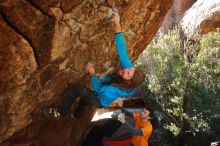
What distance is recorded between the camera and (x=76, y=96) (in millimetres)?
6680

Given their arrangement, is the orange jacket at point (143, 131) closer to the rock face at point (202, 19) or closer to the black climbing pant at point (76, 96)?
the black climbing pant at point (76, 96)

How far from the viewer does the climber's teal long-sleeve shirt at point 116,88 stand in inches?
227

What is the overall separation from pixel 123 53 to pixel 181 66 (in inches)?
338

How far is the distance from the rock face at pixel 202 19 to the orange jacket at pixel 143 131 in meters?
9.96

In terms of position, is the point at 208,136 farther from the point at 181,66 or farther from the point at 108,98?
the point at 108,98

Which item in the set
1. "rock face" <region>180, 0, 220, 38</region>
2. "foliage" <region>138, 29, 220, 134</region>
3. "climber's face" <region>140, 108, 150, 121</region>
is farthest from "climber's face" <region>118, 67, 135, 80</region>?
"rock face" <region>180, 0, 220, 38</region>

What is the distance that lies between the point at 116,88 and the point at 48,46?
121 centimetres

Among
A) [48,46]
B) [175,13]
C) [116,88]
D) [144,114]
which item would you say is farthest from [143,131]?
[175,13]

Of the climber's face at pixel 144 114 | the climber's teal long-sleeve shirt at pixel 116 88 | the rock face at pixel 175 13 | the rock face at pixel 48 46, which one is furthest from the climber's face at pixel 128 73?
the rock face at pixel 175 13

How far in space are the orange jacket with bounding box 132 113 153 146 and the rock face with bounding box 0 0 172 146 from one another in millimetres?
1215

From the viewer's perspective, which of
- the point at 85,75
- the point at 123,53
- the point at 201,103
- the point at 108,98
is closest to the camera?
the point at 123,53

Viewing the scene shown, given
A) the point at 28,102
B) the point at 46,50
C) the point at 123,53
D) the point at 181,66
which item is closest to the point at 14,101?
the point at 28,102

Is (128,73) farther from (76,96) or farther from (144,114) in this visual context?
(144,114)

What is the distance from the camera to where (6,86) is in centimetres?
602
